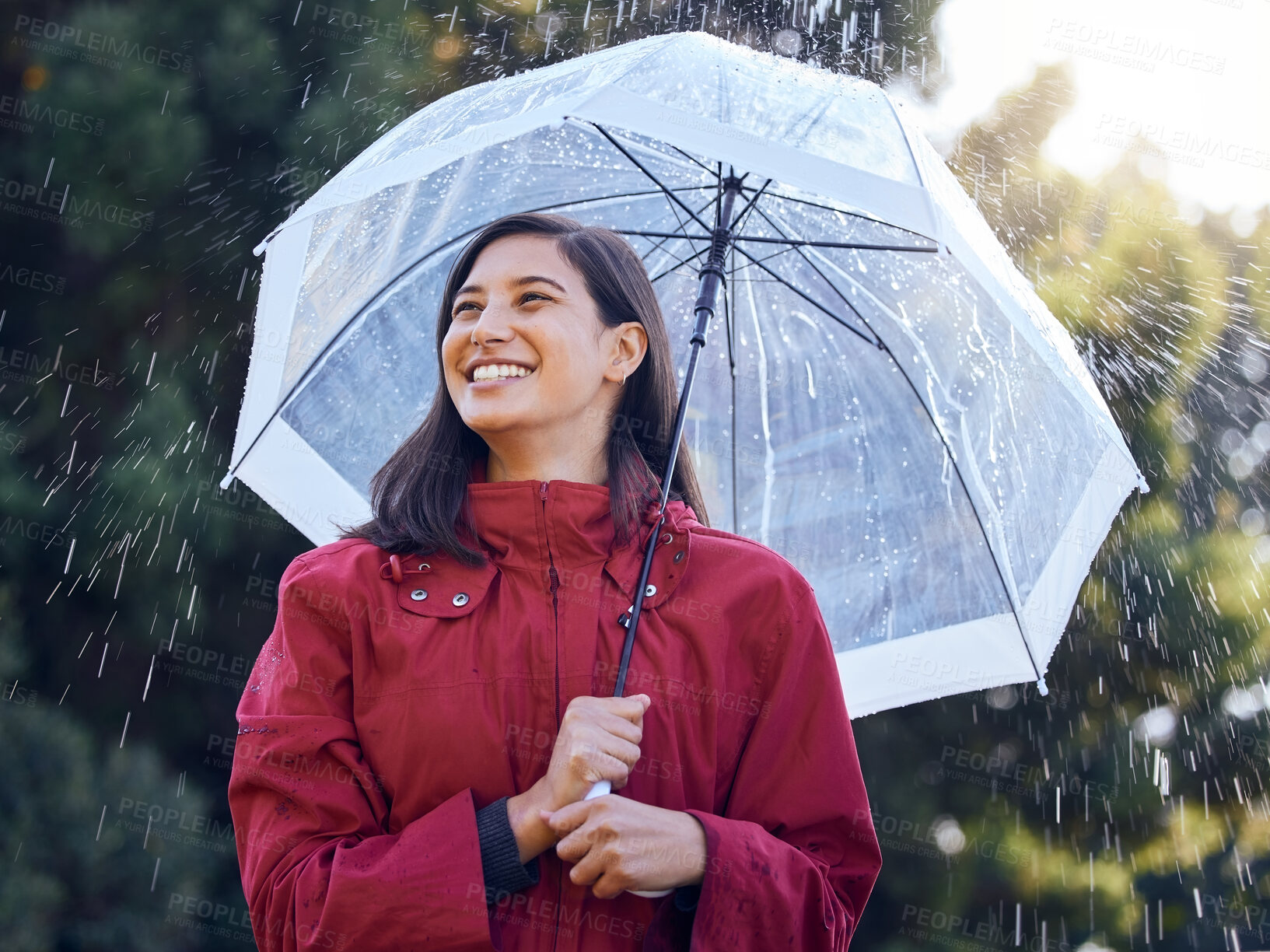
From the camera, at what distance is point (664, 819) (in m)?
1.58

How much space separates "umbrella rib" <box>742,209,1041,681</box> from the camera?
8.45 feet

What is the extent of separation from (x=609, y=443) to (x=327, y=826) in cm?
83

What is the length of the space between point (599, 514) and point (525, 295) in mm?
440

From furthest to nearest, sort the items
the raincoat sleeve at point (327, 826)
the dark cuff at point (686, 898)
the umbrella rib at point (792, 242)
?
the umbrella rib at point (792, 242) → the dark cuff at point (686, 898) → the raincoat sleeve at point (327, 826)

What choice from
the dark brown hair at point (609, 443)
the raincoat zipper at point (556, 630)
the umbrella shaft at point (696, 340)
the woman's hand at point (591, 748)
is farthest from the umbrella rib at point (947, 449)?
the woman's hand at point (591, 748)

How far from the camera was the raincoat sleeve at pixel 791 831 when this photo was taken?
A: 5.24 feet

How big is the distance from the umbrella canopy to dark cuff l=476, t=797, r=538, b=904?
117cm

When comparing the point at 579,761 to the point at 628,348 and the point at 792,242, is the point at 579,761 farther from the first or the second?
the point at 792,242

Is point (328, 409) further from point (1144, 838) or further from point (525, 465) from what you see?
point (1144, 838)

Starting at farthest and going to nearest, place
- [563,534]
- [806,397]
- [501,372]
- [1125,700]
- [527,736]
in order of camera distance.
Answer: [1125,700] < [806,397] < [501,372] < [563,534] < [527,736]

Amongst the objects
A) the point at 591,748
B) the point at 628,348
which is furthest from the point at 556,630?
the point at 628,348

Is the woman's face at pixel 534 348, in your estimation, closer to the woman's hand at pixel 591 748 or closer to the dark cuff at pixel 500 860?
the woman's hand at pixel 591 748

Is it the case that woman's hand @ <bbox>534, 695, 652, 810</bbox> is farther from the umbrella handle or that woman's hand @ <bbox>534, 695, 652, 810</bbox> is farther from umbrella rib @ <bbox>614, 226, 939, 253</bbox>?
umbrella rib @ <bbox>614, 226, 939, 253</bbox>

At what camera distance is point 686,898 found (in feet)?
5.35
